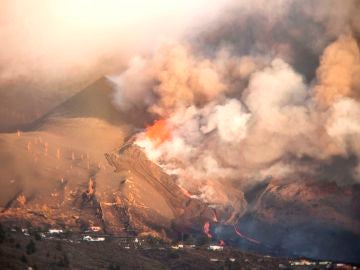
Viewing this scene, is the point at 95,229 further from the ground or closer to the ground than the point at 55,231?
further from the ground

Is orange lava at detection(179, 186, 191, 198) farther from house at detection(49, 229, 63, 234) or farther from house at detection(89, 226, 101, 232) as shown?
house at detection(49, 229, 63, 234)

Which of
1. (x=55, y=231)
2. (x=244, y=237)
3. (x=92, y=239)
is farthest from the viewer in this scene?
(x=244, y=237)

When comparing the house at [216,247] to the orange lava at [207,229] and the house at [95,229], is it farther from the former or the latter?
the house at [95,229]

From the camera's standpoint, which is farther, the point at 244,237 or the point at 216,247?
the point at 244,237

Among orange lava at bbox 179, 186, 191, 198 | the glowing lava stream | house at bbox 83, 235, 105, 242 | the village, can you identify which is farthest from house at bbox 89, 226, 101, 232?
orange lava at bbox 179, 186, 191, 198

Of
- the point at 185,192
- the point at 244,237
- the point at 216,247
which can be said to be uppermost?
the point at 185,192

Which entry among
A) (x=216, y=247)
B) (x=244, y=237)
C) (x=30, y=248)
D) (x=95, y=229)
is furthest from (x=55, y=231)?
(x=244, y=237)

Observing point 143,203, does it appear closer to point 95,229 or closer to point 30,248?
point 95,229

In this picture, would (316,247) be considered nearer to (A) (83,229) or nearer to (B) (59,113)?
(A) (83,229)

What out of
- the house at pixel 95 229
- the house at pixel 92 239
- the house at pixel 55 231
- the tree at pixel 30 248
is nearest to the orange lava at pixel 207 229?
the house at pixel 95 229
